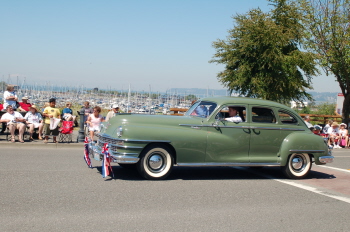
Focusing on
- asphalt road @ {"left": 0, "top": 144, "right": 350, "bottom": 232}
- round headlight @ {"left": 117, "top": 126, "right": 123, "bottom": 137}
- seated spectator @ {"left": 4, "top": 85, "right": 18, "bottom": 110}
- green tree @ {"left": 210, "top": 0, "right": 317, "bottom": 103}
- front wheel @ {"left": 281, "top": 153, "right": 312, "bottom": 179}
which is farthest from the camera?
green tree @ {"left": 210, "top": 0, "right": 317, "bottom": 103}

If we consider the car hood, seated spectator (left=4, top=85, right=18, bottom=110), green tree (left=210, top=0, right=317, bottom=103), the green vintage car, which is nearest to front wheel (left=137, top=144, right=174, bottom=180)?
the green vintage car

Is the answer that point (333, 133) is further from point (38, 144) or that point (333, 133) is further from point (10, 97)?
point (10, 97)

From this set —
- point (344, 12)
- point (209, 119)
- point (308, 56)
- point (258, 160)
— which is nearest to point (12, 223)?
point (209, 119)

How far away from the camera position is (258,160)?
31.8ft

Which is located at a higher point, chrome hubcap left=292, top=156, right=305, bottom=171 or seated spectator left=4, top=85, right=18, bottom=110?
seated spectator left=4, top=85, right=18, bottom=110

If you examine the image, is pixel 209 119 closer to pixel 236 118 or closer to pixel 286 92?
pixel 236 118

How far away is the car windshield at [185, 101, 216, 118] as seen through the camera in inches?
378

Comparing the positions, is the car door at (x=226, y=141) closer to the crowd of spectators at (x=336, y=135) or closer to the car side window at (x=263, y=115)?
the car side window at (x=263, y=115)

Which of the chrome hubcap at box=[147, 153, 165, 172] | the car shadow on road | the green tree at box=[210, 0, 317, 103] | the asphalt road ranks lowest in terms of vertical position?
the asphalt road

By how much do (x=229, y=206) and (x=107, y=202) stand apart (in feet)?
6.86

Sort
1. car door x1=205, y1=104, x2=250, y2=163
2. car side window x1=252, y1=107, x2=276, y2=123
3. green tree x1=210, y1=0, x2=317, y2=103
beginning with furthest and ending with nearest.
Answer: green tree x1=210, y1=0, x2=317, y2=103
car side window x1=252, y1=107, x2=276, y2=123
car door x1=205, y1=104, x2=250, y2=163

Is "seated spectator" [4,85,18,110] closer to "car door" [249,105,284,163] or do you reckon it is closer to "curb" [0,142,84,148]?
"curb" [0,142,84,148]

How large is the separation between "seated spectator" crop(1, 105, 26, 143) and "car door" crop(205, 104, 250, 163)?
7.59 meters

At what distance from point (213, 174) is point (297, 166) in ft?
6.83
